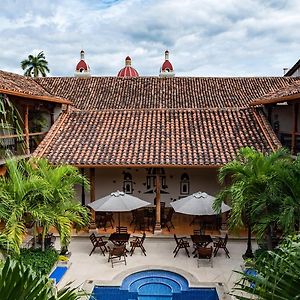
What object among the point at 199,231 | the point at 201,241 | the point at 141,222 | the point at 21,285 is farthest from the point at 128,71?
the point at 21,285

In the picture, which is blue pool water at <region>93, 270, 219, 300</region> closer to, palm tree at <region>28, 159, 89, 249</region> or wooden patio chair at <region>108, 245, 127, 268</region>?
wooden patio chair at <region>108, 245, 127, 268</region>

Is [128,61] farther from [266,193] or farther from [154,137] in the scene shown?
[266,193]

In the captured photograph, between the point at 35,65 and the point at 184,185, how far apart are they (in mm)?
42835

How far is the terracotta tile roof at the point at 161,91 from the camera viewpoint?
26500mm

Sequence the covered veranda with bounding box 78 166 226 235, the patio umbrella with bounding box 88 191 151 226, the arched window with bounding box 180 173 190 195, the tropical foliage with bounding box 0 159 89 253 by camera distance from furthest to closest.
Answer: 1. the arched window with bounding box 180 173 190 195
2. the covered veranda with bounding box 78 166 226 235
3. the patio umbrella with bounding box 88 191 151 226
4. the tropical foliage with bounding box 0 159 89 253

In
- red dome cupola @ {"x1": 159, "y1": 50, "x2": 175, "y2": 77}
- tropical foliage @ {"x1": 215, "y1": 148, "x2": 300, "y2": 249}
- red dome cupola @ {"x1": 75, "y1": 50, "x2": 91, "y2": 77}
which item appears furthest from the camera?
red dome cupola @ {"x1": 159, "y1": 50, "x2": 175, "y2": 77}

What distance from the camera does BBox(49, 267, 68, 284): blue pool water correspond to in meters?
11.8

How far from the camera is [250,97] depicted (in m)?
27.0

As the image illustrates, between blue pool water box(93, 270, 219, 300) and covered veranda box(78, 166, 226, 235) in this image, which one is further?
covered veranda box(78, 166, 226, 235)

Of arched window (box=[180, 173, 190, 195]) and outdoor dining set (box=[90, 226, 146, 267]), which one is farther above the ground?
arched window (box=[180, 173, 190, 195])

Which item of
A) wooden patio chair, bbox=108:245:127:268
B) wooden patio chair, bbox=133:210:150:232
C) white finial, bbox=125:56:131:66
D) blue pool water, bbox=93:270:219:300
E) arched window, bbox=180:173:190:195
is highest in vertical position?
white finial, bbox=125:56:131:66

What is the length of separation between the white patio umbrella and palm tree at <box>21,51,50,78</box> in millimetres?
45718

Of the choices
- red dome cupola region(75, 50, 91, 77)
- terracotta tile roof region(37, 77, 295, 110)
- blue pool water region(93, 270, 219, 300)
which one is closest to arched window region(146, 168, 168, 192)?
blue pool water region(93, 270, 219, 300)

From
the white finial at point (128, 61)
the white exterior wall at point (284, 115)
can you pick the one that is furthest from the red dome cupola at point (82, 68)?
the white exterior wall at point (284, 115)
